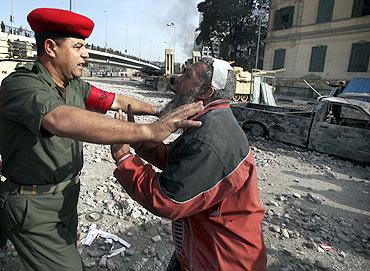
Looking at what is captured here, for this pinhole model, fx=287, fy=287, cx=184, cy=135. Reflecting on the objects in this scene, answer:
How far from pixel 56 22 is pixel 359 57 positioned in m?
24.7

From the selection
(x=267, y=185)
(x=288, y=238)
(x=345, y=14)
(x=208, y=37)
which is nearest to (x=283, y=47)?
(x=345, y=14)

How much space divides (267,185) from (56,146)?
15.4ft

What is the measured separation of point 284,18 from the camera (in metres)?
27.6

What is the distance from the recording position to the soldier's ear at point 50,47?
1903mm

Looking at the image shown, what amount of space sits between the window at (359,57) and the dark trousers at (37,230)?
2428 centimetres

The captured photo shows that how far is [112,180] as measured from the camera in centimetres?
536

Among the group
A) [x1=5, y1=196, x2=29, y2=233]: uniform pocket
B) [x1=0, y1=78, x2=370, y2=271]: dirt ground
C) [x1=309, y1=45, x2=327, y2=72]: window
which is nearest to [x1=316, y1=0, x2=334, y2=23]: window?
[x1=309, y1=45, x2=327, y2=72]: window

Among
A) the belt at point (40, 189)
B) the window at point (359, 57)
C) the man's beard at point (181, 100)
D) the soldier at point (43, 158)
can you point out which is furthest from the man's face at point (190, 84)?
the window at point (359, 57)

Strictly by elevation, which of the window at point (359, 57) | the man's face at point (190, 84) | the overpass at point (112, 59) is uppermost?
the overpass at point (112, 59)

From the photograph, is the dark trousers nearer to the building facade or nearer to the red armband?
the red armband

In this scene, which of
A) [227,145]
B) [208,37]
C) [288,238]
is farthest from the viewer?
[208,37]

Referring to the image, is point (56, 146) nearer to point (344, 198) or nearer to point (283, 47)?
point (344, 198)

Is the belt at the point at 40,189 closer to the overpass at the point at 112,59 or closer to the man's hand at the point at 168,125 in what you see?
the man's hand at the point at 168,125

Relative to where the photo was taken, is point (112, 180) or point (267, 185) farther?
point (267, 185)
